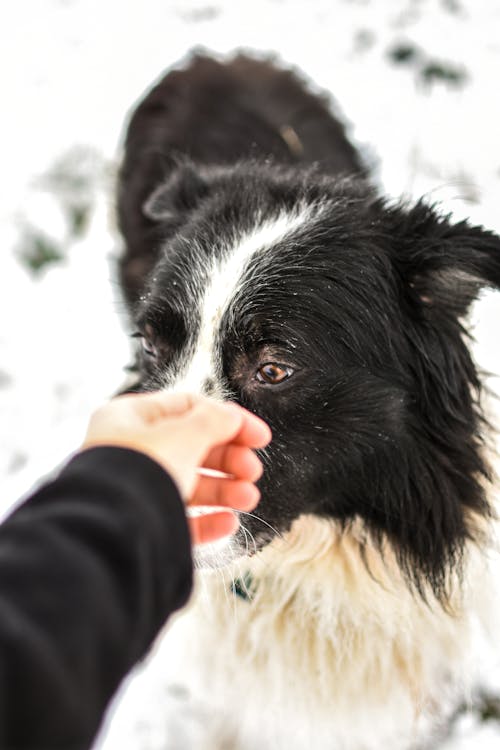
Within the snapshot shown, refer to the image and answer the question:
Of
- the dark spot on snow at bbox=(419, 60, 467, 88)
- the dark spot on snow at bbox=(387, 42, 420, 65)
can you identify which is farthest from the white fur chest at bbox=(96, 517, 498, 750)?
the dark spot on snow at bbox=(387, 42, 420, 65)

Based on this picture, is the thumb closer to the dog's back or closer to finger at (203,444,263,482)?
finger at (203,444,263,482)

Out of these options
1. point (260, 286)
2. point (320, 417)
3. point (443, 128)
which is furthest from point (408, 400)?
point (443, 128)

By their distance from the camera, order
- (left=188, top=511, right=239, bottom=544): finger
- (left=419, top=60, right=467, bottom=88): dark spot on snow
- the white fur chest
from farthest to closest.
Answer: (left=419, top=60, right=467, bottom=88): dark spot on snow
the white fur chest
(left=188, top=511, right=239, bottom=544): finger

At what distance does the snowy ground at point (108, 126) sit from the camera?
363 cm

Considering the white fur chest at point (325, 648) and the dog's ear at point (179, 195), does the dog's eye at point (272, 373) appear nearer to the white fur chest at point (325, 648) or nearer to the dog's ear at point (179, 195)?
the white fur chest at point (325, 648)

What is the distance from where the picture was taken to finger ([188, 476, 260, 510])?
1233 mm

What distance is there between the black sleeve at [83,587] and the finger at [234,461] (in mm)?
325

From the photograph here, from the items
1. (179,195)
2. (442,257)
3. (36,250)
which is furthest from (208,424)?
(36,250)

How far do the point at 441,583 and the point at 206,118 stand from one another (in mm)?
2317

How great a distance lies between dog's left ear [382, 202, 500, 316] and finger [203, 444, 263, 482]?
0.88 m

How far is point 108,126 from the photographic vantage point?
5105 millimetres

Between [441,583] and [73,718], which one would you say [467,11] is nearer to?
[441,583]

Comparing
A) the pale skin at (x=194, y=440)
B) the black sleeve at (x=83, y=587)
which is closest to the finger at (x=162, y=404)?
the pale skin at (x=194, y=440)

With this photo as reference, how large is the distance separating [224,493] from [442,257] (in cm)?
94
